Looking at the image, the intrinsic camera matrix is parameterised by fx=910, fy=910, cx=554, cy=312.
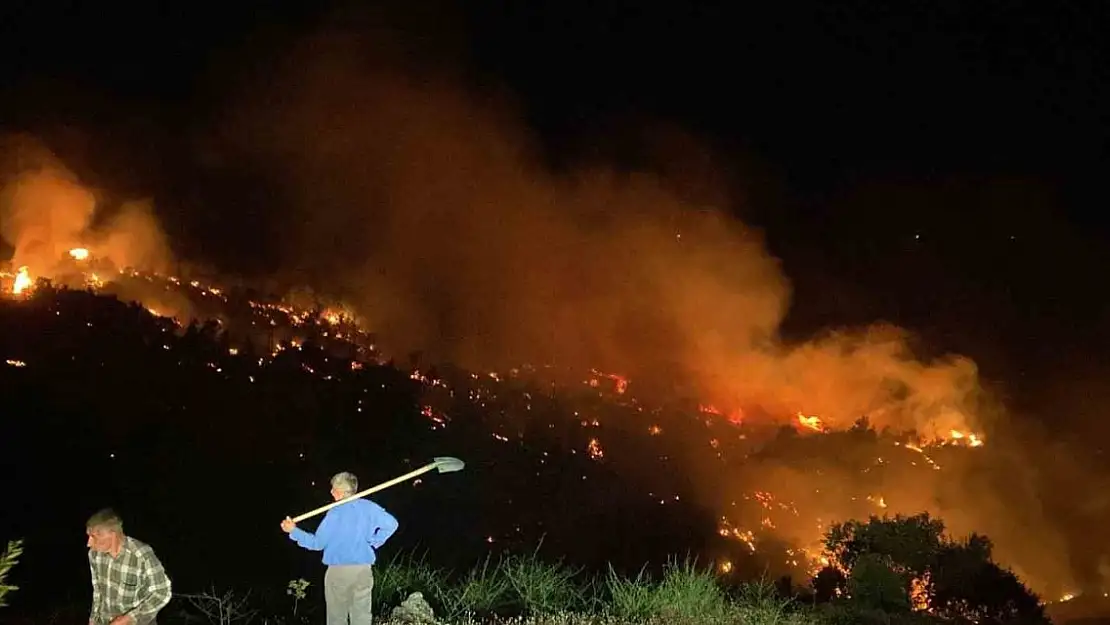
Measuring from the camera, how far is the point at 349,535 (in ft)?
19.4

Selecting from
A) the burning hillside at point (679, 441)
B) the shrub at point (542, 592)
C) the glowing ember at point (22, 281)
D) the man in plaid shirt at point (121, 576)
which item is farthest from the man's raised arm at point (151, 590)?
the glowing ember at point (22, 281)

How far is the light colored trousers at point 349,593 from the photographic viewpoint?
595 cm

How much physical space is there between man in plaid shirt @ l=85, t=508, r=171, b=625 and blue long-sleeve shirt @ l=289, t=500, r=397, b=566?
118cm

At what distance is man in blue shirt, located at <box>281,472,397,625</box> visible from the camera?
5.92 metres

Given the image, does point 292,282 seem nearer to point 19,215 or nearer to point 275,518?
point 19,215

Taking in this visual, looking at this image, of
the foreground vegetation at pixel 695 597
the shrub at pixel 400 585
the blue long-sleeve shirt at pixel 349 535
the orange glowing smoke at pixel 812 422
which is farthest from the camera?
the orange glowing smoke at pixel 812 422

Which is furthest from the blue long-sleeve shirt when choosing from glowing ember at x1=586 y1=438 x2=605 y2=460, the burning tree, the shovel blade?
glowing ember at x1=586 y1=438 x2=605 y2=460

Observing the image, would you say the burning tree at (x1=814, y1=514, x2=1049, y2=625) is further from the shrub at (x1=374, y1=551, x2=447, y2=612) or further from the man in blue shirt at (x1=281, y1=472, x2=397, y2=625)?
the man in blue shirt at (x1=281, y1=472, x2=397, y2=625)

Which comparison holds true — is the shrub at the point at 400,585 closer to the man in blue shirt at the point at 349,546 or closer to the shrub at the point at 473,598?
the shrub at the point at 473,598

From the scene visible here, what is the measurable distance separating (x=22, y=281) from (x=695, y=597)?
789 inches

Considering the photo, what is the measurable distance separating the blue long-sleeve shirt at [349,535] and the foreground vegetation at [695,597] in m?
1.08

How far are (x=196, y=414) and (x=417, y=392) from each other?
20.3ft

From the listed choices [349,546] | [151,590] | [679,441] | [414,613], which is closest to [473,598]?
[414,613]

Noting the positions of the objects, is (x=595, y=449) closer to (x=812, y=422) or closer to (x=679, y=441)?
(x=679, y=441)
